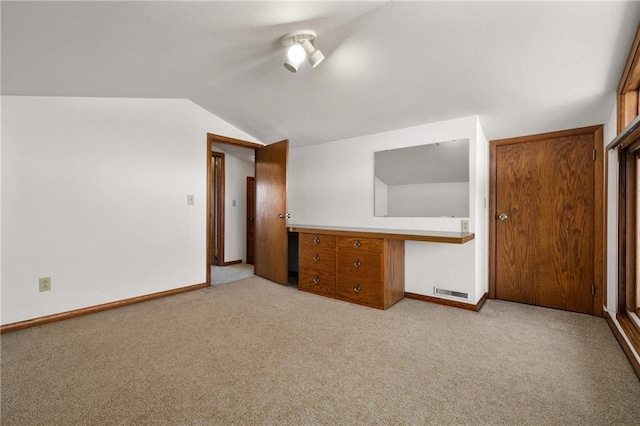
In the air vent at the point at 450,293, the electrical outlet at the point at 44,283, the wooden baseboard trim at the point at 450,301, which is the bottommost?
the wooden baseboard trim at the point at 450,301

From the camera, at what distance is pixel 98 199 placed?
281 cm

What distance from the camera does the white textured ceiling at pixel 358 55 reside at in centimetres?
165

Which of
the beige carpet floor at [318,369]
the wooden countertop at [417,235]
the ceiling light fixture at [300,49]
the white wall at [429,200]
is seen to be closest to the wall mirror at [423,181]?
the white wall at [429,200]

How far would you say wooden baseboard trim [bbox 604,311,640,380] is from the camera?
171cm

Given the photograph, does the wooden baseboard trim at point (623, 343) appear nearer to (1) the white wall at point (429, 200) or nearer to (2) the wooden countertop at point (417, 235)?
(2) the wooden countertop at point (417, 235)

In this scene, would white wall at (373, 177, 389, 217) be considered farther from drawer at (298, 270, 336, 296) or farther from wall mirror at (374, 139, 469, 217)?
drawer at (298, 270, 336, 296)

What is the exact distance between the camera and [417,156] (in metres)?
3.12

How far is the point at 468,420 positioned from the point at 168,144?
346 centimetres

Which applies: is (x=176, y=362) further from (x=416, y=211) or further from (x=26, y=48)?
(x=416, y=211)

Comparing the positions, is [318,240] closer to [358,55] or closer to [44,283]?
[358,55]

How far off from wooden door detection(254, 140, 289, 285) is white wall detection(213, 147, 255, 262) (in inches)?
45.5

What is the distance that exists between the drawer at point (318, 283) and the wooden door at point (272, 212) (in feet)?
1.08

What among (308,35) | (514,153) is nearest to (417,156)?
(514,153)

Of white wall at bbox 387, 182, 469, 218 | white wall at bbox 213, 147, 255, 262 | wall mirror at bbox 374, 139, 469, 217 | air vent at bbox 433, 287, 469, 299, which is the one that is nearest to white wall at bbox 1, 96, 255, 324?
white wall at bbox 213, 147, 255, 262
